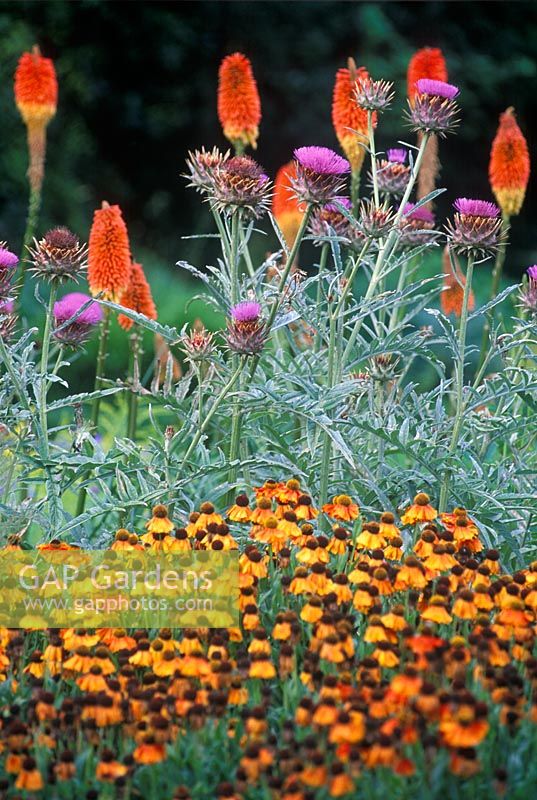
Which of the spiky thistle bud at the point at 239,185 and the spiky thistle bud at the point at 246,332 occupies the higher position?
the spiky thistle bud at the point at 239,185

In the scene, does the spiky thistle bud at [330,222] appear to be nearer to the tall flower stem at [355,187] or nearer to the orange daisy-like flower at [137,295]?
the tall flower stem at [355,187]

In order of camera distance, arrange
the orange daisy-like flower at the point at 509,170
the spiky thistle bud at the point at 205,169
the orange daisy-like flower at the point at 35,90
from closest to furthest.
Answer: the spiky thistle bud at the point at 205,169
the orange daisy-like flower at the point at 509,170
the orange daisy-like flower at the point at 35,90

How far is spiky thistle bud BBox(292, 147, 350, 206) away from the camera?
3.13m

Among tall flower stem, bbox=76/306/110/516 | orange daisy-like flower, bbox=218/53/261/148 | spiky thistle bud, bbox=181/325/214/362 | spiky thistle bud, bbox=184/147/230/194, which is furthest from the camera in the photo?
orange daisy-like flower, bbox=218/53/261/148

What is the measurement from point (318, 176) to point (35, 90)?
7.52 ft

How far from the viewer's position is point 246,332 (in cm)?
304

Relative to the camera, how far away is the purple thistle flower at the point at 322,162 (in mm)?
3125

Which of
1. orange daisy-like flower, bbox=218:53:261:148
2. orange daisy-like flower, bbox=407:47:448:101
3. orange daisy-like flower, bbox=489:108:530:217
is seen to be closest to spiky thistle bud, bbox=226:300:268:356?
orange daisy-like flower, bbox=218:53:261:148

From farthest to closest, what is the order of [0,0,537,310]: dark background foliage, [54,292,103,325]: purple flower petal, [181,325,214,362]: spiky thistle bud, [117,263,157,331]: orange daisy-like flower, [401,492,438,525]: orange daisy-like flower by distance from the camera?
[0,0,537,310]: dark background foliage
[117,263,157,331]: orange daisy-like flower
[54,292,103,325]: purple flower petal
[181,325,214,362]: spiky thistle bud
[401,492,438,525]: orange daisy-like flower

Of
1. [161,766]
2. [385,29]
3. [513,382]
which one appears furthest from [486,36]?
[161,766]

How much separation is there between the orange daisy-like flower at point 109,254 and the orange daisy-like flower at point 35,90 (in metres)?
1.26

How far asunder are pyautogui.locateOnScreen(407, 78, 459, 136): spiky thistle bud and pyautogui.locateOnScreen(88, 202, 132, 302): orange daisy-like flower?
3.72 ft

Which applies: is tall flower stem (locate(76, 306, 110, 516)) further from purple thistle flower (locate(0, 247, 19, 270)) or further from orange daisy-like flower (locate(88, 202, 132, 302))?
purple thistle flower (locate(0, 247, 19, 270))

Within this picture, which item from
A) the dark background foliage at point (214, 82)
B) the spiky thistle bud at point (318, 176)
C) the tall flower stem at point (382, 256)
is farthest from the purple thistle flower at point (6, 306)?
the dark background foliage at point (214, 82)
